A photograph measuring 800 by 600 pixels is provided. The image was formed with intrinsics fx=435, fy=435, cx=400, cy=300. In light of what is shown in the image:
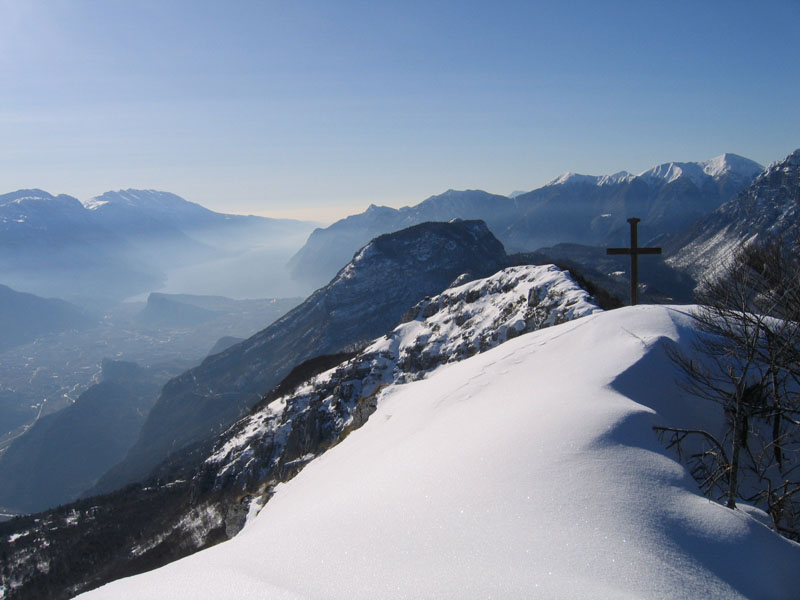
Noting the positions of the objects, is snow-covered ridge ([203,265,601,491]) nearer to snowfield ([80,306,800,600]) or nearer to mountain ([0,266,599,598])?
mountain ([0,266,599,598])

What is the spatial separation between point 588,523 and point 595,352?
9.43 m

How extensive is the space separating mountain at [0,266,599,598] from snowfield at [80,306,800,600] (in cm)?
1926

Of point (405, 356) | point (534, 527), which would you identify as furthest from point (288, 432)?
point (534, 527)

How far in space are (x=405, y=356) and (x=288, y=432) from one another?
2357cm

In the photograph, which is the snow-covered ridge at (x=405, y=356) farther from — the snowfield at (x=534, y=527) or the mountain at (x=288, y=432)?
the snowfield at (x=534, y=527)

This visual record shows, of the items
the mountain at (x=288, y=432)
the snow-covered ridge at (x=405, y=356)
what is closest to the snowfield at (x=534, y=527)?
the mountain at (x=288, y=432)

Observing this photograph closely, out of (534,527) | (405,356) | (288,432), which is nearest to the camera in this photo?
(534,527)

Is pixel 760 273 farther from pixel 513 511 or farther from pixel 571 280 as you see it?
pixel 571 280

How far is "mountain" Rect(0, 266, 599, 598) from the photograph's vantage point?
3981cm

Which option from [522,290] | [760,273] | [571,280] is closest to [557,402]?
[760,273]

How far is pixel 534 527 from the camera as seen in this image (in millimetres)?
6645

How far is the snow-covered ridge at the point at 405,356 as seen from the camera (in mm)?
38000

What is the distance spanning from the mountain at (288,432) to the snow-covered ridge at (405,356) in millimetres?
165

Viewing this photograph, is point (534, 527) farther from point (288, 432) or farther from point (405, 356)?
point (288, 432)
